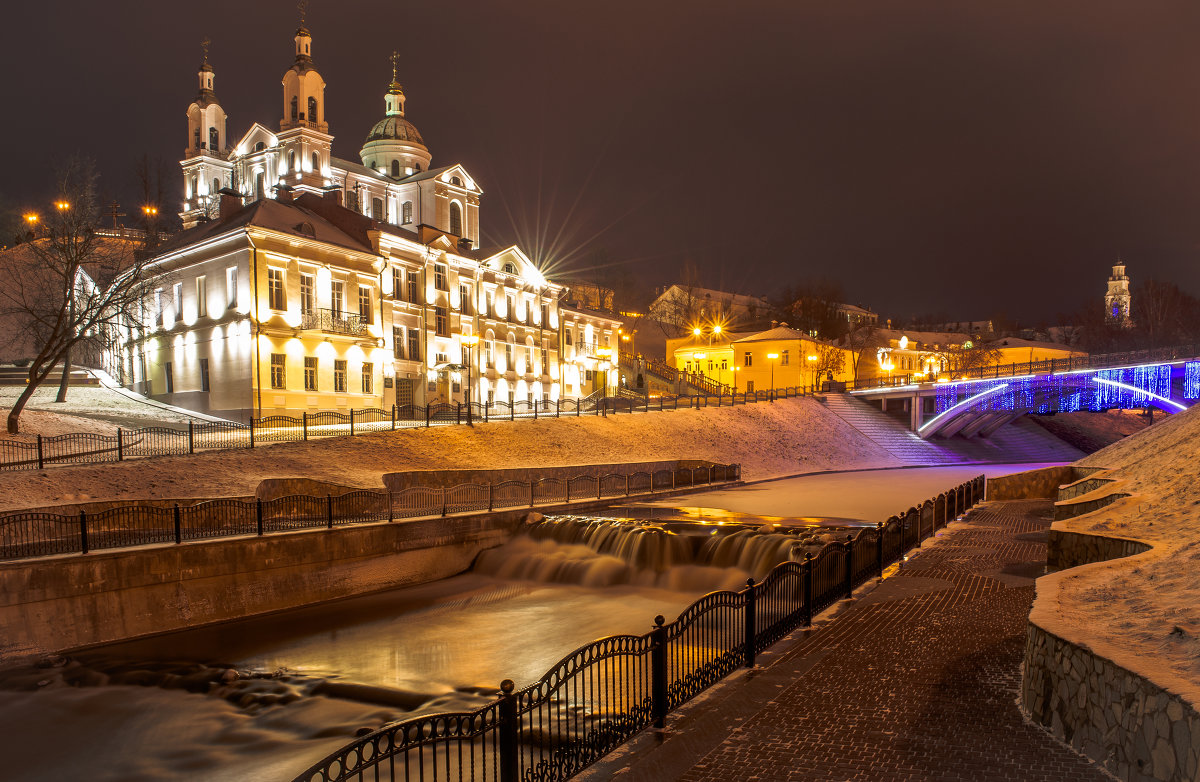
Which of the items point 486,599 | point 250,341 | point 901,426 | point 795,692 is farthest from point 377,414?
point 901,426

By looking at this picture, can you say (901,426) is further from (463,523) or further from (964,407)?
(463,523)

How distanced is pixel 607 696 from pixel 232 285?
34.7 m

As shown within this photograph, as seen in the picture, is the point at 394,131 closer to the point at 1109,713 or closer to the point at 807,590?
the point at 807,590

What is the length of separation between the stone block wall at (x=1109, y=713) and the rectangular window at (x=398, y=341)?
41294mm

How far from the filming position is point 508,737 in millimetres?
6207

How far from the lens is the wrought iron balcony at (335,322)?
127 feet

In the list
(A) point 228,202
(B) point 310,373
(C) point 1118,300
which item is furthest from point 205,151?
(C) point 1118,300

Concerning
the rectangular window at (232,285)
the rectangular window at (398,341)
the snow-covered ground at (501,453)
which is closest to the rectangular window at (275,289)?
the rectangular window at (232,285)

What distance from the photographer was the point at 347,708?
1273 cm

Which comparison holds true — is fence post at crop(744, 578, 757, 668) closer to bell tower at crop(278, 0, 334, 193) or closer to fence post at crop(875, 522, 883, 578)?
fence post at crop(875, 522, 883, 578)

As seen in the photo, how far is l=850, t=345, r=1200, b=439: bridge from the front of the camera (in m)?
51.5

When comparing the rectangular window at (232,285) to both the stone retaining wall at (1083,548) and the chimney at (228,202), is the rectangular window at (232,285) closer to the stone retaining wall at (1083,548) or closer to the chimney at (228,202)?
the chimney at (228,202)

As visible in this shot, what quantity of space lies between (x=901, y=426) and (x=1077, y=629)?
→ 190 feet

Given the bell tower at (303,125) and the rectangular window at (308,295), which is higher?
the bell tower at (303,125)
